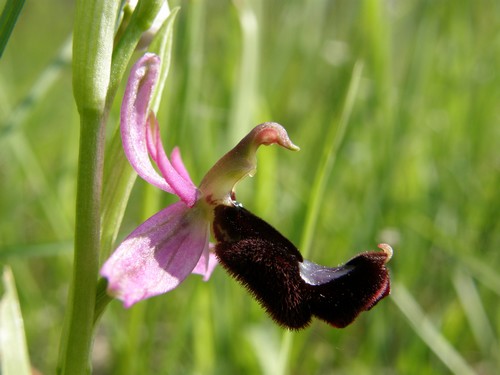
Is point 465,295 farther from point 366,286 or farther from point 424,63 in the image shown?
point 366,286

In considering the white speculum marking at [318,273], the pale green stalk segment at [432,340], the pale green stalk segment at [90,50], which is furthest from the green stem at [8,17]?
the pale green stalk segment at [432,340]

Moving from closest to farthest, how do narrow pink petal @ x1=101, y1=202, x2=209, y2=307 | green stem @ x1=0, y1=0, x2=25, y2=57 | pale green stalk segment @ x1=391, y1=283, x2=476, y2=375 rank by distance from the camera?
narrow pink petal @ x1=101, y1=202, x2=209, y2=307, green stem @ x1=0, y1=0, x2=25, y2=57, pale green stalk segment @ x1=391, y1=283, x2=476, y2=375

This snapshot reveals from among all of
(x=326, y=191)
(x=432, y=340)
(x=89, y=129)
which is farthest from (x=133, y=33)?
(x=432, y=340)

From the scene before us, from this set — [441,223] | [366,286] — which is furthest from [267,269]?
[441,223]

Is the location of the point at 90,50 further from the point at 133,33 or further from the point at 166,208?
the point at 166,208

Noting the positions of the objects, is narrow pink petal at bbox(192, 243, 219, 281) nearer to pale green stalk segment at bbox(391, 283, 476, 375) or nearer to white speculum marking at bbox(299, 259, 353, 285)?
white speculum marking at bbox(299, 259, 353, 285)

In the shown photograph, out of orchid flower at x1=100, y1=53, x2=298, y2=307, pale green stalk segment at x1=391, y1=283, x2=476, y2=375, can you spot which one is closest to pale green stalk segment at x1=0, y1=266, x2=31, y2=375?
orchid flower at x1=100, y1=53, x2=298, y2=307
